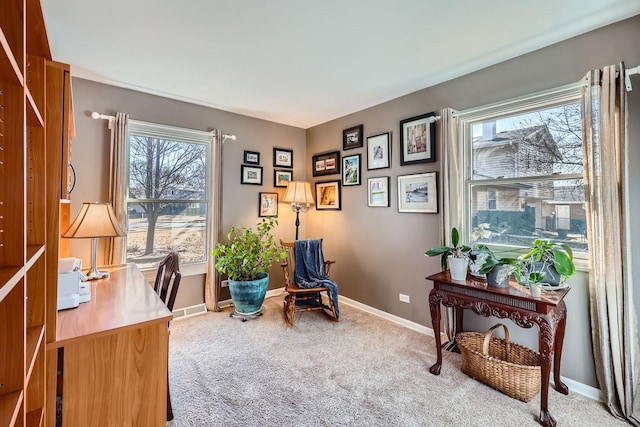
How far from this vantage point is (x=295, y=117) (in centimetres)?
404

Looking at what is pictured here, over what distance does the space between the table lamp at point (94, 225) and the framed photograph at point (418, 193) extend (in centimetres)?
265

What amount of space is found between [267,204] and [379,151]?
171cm

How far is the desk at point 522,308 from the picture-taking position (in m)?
1.80

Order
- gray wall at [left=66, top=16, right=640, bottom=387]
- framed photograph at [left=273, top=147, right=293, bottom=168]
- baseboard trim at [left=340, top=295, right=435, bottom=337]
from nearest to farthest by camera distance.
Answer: gray wall at [left=66, top=16, right=640, bottom=387]
baseboard trim at [left=340, top=295, right=435, bottom=337]
framed photograph at [left=273, top=147, right=293, bottom=168]

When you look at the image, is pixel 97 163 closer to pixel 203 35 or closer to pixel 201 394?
pixel 203 35

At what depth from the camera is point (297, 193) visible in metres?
4.03

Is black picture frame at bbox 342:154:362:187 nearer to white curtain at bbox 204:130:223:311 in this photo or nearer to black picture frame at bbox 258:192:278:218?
black picture frame at bbox 258:192:278:218

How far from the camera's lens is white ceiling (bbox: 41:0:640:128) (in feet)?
→ 6.04

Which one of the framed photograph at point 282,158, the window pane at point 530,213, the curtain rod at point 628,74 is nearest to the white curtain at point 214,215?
the framed photograph at point 282,158

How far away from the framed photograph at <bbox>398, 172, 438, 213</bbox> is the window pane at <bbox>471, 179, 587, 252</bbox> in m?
0.36

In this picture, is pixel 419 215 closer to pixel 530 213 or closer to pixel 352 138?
pixel 530 213

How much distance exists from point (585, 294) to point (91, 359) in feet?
9.69

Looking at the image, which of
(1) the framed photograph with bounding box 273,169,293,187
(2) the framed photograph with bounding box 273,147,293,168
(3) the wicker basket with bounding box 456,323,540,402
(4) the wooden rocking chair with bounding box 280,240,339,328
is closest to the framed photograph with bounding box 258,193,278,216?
(1) the framed photograph with bounding box 273,169,293,187

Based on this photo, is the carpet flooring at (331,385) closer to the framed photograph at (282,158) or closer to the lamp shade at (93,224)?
the lamp shade at (93,224)
